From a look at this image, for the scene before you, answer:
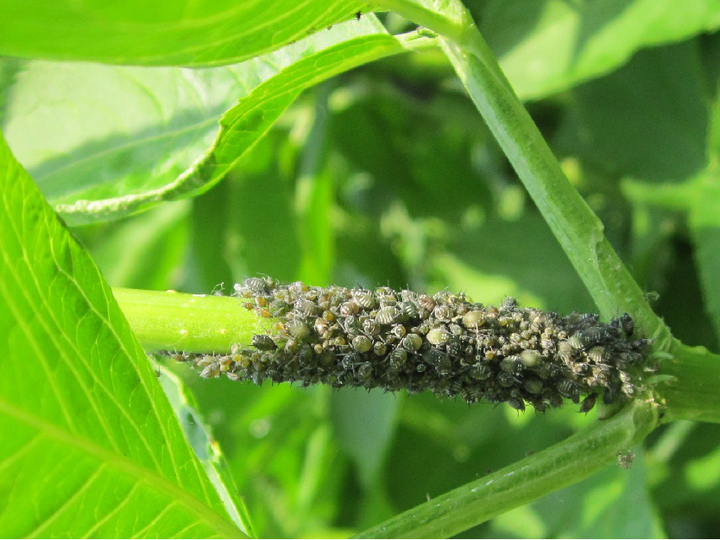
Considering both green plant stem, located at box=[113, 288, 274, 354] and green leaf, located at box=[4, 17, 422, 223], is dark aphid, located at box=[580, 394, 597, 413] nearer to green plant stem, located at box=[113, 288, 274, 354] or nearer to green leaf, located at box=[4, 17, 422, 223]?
green plant stem, located at box=[113, 288, 274, 354]

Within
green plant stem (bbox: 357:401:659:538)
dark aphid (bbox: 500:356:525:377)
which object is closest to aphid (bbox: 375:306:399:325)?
dark aphid (bbox: 500:356:525:377)

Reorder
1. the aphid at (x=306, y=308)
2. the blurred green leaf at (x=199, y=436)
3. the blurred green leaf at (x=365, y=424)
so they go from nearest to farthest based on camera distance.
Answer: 1. the aphid at (x=306, y=308)
2. the blurred green leaf at (x=199, y=436)
3. the blurred green leaf at (x=365, y=424)

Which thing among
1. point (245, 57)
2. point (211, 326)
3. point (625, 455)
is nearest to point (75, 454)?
point (211, 326)

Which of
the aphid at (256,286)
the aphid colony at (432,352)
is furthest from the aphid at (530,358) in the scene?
the aphid at (256,286)

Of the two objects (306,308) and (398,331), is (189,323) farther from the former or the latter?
(398,331)

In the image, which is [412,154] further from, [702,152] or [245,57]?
[245,57]

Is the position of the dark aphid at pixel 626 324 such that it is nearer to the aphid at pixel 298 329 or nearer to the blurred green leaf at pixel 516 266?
the aphid at pixel 298 329
